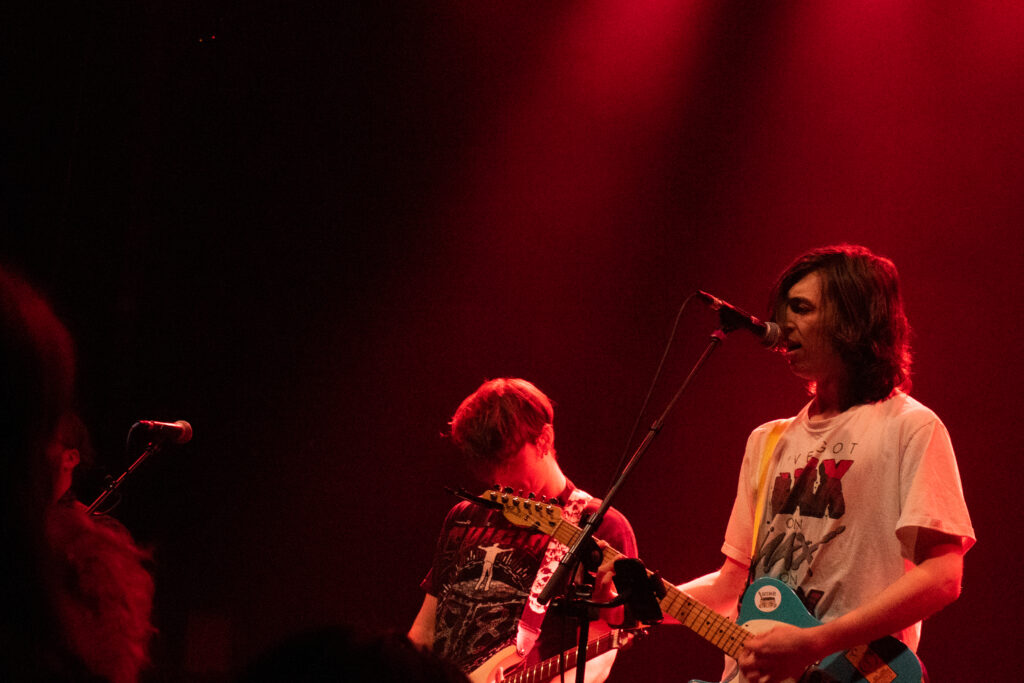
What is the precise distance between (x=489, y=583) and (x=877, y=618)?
150 cm

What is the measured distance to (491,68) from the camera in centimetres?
520

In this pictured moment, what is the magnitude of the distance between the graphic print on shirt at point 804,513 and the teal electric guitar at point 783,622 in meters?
0.09

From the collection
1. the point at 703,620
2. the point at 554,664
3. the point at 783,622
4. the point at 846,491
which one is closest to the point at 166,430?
the point at 554,664

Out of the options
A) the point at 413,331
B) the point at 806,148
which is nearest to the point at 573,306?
the point at 413,331

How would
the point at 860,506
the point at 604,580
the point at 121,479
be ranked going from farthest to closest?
the point at 121,479, the point at 604,580, the point at 860,506

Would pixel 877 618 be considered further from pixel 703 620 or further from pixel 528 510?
pixel 528 510

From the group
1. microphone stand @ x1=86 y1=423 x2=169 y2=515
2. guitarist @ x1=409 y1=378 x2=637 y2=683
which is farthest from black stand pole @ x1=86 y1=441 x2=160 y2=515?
guitarist @ x1=409 y1=378 x2=637 y2=683

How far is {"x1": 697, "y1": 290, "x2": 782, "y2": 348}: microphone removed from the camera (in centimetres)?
238

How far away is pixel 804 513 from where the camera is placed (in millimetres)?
2545

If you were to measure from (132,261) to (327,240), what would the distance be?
1.08 metres

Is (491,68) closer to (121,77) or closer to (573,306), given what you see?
(573,306)

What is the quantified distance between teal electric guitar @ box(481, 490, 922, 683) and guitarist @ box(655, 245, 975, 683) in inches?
2.1

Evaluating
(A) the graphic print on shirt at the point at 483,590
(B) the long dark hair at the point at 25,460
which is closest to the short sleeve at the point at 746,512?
(A) the graphic print on shirt at the point at 483,590

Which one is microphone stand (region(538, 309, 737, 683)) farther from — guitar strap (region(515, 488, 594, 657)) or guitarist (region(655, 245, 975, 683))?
guitar strap (region(515, 488, 594, 657))
